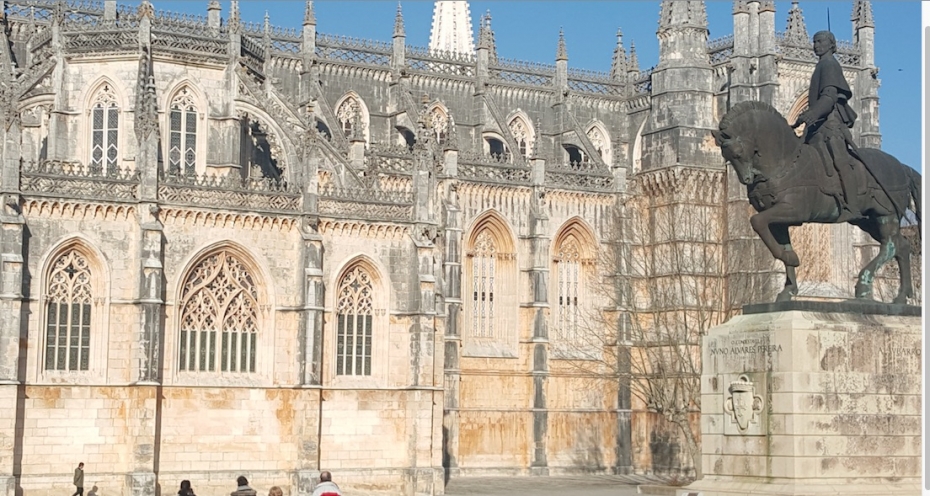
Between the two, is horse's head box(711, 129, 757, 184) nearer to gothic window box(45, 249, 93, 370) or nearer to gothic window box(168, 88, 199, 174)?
gothic window box(45, 249, 93, 370)

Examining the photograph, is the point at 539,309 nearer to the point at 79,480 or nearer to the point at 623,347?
the point at 623,347

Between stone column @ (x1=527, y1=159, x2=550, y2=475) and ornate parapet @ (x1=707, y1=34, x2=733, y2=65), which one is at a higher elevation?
ornate parapet @ (x1=707, y1=34, x2=733, y2=65)

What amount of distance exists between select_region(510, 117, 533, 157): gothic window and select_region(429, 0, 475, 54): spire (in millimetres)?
26915

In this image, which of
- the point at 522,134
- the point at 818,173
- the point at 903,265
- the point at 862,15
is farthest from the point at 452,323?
the point at 818,173

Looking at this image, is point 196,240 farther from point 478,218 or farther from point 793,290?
point 793,290

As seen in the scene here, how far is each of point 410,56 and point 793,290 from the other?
4469 cm

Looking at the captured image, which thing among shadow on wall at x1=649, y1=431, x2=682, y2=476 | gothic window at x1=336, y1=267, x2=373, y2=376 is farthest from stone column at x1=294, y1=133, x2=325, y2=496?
shadow on wall at x1=649, y1=431, x2=682, y2=476

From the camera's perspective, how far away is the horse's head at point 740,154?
2361cm

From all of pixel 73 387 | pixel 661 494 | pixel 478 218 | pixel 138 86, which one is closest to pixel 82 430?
pixel 73 387

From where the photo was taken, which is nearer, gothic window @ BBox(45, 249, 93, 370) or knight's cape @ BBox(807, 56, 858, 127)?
knight's cape @ BBox(807, 56, 858, 127)

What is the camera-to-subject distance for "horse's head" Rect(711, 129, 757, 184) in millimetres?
23609

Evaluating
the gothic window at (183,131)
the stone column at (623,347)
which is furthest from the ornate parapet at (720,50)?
the gothic window at (183,131)

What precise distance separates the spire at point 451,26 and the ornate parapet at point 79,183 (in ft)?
175

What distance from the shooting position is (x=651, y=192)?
64000 millimetres
